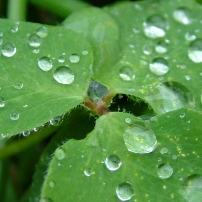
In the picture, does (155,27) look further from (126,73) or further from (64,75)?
(64,75)

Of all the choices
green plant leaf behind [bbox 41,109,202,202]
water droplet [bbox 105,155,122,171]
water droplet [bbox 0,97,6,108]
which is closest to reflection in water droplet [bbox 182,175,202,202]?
green plant leaf behind [bbox 41,109,202,202]

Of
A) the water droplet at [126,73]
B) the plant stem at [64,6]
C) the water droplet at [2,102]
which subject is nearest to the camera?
the water droplet at [2,102]

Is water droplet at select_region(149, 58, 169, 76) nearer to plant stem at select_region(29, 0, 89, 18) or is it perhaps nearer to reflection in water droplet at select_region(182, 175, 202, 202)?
reflection in water droplet at select_region(182, 175, 202, 202)

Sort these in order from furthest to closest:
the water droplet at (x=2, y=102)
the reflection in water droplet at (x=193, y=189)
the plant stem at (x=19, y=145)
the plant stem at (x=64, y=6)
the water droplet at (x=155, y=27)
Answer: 1. the plant stem at (x=64, y=6)
2. the plant stem at (x=19, y=145)
3. the water droplet at (x=155, y=27)
4. the water droplet at (x=2, y=102)
5. the reflection in water droplet at (x=193, y=189)

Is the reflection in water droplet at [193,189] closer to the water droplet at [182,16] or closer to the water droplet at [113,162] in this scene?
the water droplet at [113,162]

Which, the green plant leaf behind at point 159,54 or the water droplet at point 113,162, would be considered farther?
the green plant leaf behind at point 159,54

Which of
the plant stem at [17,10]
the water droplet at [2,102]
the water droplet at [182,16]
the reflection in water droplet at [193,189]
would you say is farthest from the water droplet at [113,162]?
the plant stem at [17,10]

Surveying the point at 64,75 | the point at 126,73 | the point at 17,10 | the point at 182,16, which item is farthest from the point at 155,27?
the point at 17,10
